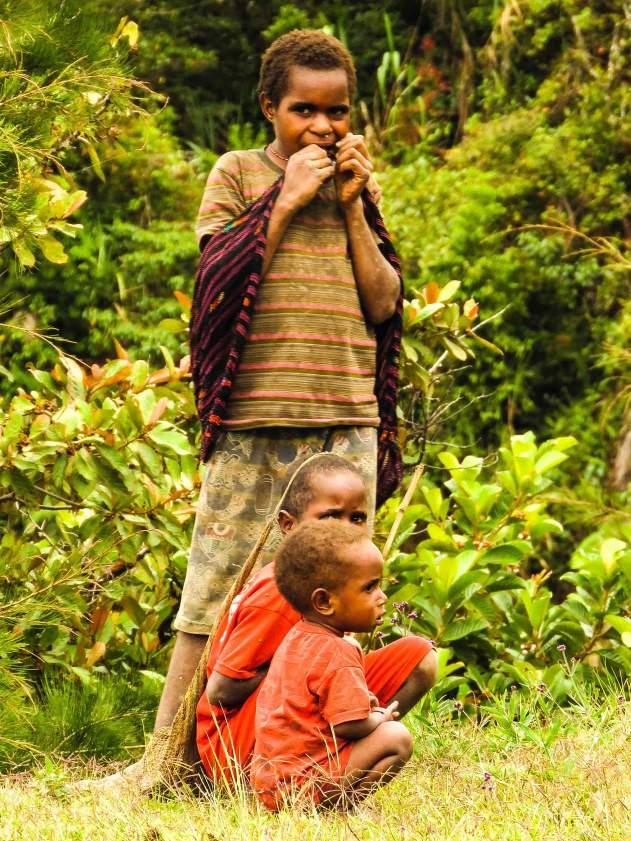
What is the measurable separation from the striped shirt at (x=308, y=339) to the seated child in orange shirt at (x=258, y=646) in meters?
0.21

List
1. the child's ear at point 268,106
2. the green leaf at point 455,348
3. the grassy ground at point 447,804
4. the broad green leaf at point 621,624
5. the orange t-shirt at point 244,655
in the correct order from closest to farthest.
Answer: the grassy ground at point 447,804 → the orange t-shirt at point 244,655 → the child's ear at point 268,106 → the broad green leaf at point 621,624 → the green leaf at point 455,348

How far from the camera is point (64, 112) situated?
3822mm

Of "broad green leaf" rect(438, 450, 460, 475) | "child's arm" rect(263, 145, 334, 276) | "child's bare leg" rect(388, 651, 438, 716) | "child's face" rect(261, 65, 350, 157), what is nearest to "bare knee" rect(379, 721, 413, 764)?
"child's bare leg" rect(388, 651, 438, 716)

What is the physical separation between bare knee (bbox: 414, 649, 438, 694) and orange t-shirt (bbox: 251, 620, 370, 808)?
1.12 feet

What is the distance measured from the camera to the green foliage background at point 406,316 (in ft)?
14.5

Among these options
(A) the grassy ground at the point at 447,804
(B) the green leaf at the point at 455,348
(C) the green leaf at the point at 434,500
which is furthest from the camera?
(C) the green leaf at the point at 434,500

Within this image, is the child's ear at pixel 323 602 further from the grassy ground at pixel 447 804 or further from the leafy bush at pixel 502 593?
the leafy bush at pixel 502 593

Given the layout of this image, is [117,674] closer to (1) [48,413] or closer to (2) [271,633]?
(1) [48,413]

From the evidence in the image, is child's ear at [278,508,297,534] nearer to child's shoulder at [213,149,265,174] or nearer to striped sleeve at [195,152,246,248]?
striped sleeve at [195,152,246,248]

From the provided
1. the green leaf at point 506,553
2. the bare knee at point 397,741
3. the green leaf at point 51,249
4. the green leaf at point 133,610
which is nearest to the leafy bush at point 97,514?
the green leaf at point 133,610

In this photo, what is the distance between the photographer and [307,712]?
3.12 metres

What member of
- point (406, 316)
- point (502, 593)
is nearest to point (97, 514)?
point (406, 316)

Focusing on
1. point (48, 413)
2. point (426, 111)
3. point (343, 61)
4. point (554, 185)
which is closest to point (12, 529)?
point (48, 413)

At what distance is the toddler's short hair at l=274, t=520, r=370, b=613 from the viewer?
3.13 meters
